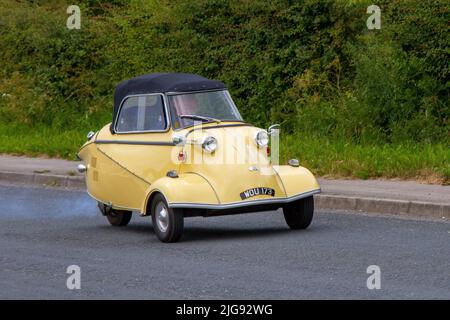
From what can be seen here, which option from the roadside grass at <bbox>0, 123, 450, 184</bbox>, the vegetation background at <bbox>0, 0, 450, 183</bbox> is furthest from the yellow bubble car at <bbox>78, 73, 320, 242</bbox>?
the vegetation background at <bbox>0, 0, 450, 183</bbox>

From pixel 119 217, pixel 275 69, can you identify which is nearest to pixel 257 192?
pixel 119 217

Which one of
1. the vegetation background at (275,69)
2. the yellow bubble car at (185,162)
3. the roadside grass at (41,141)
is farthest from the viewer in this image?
the roadside grass at (41,141)

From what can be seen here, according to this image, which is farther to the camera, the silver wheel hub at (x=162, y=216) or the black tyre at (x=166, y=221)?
the silver wheel hub at (x=162, y=216)

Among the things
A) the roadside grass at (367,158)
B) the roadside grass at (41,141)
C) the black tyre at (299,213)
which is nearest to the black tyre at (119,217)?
the black tyre at (299,213)

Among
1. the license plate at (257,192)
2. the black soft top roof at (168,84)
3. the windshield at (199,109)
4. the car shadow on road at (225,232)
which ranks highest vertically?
the black soft top roof at (168,84)

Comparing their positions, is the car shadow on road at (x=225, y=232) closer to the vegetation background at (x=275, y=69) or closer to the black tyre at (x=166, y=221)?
the black tyre at (x=166, y=221)

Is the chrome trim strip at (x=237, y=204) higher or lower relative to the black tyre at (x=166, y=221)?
higher

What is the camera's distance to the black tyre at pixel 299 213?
14469 millimetres

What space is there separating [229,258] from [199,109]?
260 cm

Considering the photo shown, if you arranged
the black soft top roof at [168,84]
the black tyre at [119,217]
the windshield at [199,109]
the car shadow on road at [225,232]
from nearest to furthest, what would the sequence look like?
the car shadow on road at [225,232]
the windshield at [199,109]
the black soft top roof at [168,84]
the black tyre at [119,217]

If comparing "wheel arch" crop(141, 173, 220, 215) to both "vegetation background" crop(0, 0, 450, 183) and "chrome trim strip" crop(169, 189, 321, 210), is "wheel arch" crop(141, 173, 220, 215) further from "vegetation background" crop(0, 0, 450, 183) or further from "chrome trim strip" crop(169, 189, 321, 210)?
"vegetation background" crop(0, 0, 450, 183)

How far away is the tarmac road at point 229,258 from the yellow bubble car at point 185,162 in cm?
35
